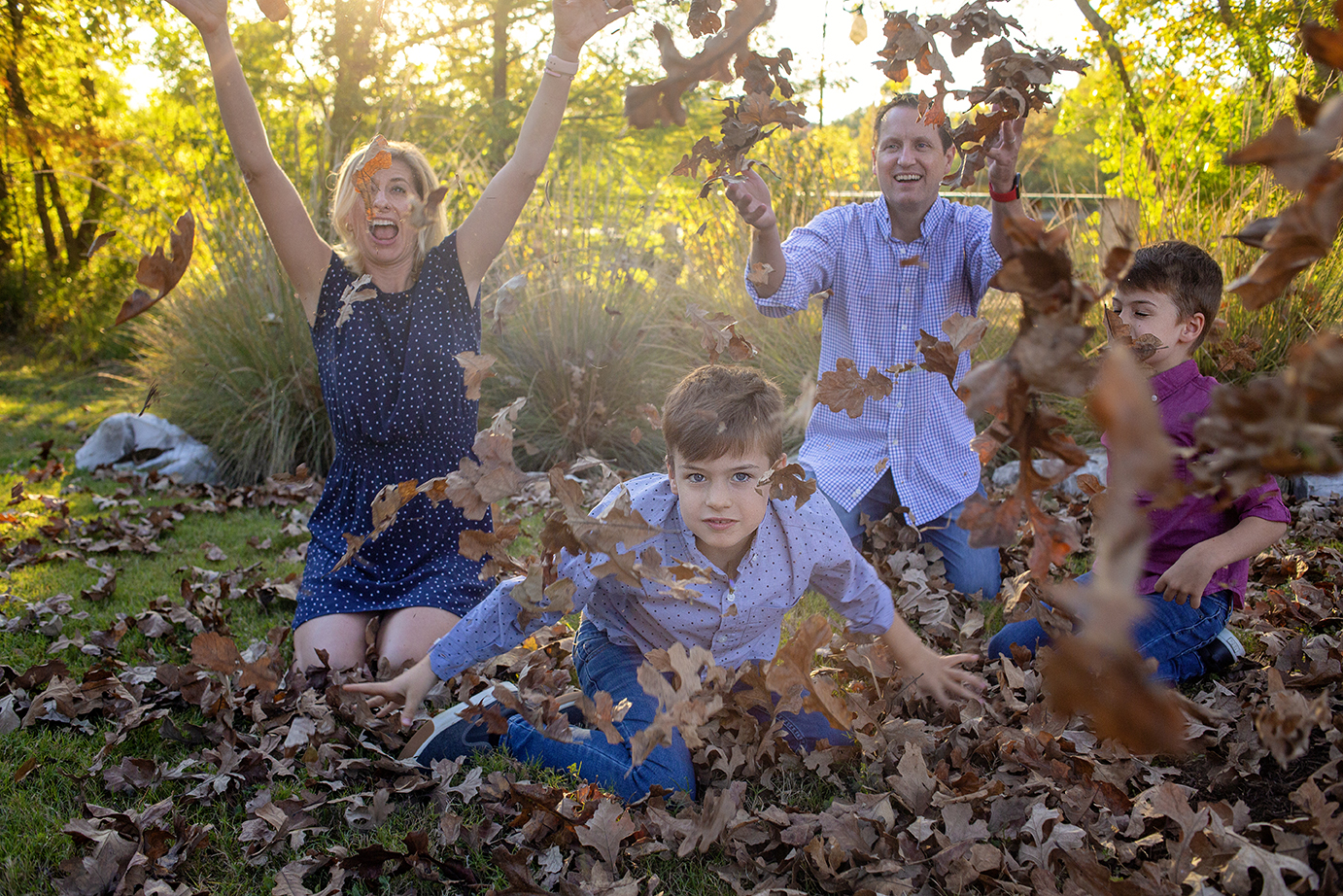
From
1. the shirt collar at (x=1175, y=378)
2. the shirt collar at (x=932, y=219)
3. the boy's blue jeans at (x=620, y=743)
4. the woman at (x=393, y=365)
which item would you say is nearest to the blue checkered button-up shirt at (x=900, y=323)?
the shirt collar at (x=932, y=219)

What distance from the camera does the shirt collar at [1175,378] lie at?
107 inches

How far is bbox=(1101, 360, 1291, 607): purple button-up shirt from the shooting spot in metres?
2.64

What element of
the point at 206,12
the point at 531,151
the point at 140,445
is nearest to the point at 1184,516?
the point at 531,151

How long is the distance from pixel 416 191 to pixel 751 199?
151 cm

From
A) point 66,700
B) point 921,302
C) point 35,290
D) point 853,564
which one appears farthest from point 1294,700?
point 35,290

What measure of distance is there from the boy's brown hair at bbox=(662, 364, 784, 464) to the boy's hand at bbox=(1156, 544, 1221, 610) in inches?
46.1

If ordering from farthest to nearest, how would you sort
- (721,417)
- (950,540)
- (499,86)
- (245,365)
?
(499,86) → (245,365) → (950,540) → (721,417)

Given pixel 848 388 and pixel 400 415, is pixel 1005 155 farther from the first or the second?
pixel 400 415

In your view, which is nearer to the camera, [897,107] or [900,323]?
[897,107]

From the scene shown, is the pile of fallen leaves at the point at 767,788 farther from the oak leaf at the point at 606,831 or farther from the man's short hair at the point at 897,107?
the man's short hair at the point at 897,107

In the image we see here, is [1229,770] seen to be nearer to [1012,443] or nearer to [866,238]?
[1012,443]

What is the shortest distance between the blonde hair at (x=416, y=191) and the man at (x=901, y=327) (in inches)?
53.4

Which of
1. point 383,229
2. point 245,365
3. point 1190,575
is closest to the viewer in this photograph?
point 1190,575

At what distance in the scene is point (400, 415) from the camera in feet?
11.2
